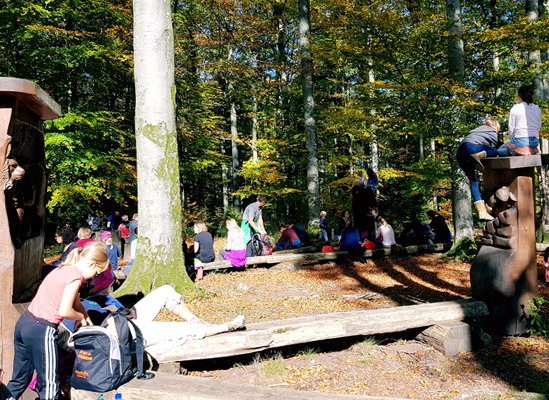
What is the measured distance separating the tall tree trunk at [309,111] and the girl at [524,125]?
9878mm

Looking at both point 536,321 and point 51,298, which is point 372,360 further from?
point 51,298

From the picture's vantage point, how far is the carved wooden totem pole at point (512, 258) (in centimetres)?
482

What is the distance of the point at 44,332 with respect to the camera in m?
2.97

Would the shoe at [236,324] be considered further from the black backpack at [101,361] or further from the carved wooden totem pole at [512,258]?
the carved wooden totem pole at [512,258]

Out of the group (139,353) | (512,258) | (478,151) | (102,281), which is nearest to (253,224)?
(102,281)

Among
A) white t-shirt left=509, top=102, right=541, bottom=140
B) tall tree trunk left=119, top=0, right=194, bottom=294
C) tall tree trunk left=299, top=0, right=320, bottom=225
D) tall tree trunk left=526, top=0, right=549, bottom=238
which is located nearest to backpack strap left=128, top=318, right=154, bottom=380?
tall tree trunk left=119, top=0, right=194, bottom=294

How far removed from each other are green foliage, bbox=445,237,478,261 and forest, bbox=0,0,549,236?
29.5 inches

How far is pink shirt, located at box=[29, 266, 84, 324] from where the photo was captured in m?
3.02

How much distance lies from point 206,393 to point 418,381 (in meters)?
2.25

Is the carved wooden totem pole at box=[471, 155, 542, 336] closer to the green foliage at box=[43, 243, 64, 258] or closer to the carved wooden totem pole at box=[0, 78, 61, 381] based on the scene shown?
the carved wooden totem pole at box=[0, 78, 61, 381]

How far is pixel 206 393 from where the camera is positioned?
2.92 meters

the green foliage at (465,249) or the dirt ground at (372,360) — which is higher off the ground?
the green foliage at (465,249)

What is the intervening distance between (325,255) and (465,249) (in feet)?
11.5

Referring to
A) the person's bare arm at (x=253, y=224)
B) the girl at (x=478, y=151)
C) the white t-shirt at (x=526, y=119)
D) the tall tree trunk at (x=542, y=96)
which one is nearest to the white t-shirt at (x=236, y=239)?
the person's bare arm at (x=253, y=224)
